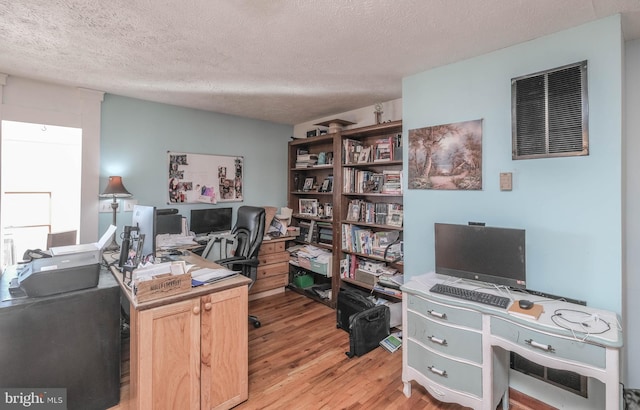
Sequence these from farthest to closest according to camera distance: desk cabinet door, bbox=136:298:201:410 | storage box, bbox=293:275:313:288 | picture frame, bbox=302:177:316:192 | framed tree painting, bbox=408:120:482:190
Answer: picture frame, bbox=302:177:316:192, storage box, bbox=293:275:313:288, framed tree painting, bbox=408:120:482:190, desk cabinet door, bbox=136:298:201:410

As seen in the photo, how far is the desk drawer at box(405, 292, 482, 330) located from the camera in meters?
1.65

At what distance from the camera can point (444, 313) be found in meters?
1.74

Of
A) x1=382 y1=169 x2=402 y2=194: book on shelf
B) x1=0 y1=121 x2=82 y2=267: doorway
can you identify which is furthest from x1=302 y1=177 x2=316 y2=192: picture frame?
x1=0 y1=121 x2=82 y2=267: doorway

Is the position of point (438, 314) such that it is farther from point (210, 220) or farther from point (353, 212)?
point (210, 220)

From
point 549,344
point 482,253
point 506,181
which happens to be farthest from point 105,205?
point 549,344

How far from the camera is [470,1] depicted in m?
1.48

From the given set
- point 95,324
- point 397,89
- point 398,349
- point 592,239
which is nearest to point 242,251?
point 95,324

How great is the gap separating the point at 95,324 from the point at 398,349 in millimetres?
2220

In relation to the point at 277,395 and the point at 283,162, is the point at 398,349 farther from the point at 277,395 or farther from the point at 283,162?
the point at 283,162

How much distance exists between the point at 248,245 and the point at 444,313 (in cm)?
187

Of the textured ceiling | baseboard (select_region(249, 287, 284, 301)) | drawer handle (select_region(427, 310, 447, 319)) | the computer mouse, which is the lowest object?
baseboard (select_region(249, 287, 284, 301))

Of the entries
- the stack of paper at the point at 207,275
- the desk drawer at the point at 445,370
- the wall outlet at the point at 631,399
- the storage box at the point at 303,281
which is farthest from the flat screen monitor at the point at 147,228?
the wall outlet at the point at 631,399

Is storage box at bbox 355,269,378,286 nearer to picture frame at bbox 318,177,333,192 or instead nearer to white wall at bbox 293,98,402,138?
picture frame at bbox 318,177,333,192
